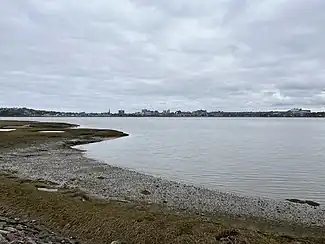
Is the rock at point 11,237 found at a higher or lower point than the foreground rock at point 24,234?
higher

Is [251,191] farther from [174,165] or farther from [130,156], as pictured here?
[130,156]

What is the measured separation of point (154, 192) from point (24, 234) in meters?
11.1

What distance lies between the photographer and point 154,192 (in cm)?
2150

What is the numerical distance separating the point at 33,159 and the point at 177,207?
21123 mm

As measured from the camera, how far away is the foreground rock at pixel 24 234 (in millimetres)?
10011

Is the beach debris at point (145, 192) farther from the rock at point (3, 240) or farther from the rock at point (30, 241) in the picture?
the rock at point (3, 240)

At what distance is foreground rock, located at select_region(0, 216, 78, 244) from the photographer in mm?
10011

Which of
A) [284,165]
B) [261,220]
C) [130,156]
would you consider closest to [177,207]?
[261,220]

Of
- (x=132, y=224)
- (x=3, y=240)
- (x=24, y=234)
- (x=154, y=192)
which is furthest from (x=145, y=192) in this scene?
(x=3, y=240)

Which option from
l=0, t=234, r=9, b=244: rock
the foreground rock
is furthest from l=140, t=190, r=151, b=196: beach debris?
l=0, t=234, r=9, b=244: rock

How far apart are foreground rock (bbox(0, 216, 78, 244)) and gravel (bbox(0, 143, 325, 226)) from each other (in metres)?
7.22

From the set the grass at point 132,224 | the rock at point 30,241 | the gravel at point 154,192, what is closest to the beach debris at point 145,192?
the gravel at point 154,192

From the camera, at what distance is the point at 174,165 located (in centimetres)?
3581

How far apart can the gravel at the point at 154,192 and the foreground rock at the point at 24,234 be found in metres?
7.22
